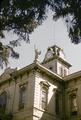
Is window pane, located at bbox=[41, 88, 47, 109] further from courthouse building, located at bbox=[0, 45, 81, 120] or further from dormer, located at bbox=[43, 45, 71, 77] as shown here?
dormer, located at bbox=[43, 45, 71, 77]

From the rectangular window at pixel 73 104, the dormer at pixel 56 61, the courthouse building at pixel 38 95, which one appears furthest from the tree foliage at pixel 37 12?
the dormer at pixel 56 61

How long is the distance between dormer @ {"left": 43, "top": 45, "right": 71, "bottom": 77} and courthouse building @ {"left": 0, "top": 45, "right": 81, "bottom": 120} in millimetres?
6094

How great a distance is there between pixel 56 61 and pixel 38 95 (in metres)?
10.1

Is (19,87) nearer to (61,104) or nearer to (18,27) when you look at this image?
(61,104)

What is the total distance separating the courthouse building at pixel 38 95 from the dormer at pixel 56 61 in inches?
240

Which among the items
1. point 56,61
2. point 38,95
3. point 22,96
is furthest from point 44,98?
point 56,61

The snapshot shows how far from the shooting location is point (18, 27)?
10.8 metres

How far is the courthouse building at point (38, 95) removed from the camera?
900 inches

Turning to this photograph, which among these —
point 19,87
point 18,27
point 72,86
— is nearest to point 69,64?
point 72,86

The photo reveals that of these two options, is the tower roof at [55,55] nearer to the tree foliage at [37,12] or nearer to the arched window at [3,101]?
the arched window at [3,101]

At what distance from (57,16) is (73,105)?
15935mm

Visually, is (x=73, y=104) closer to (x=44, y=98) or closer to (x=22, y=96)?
(x=44, y=98)

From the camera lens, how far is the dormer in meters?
32.4

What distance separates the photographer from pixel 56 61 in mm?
32688
